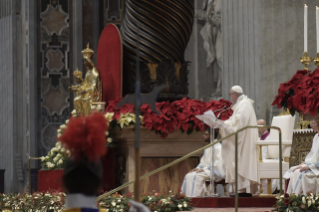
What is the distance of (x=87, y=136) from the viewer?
10.5 ft

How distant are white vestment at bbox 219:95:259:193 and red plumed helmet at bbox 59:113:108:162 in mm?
5333

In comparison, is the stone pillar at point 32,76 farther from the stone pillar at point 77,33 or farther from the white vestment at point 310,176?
the white vestment at point 310,176

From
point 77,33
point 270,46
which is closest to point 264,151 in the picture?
point 270,46

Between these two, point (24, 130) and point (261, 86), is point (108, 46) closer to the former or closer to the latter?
point (261, 86)

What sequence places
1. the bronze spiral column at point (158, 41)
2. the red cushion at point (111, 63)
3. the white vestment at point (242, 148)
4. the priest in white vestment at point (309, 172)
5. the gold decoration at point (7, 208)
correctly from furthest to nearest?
the red cushion at point (111, 63) → the bronze spiral column at point (158, 41) → the white vestment at point (242, 148) → the gold decoration at point (7, 208) → the priest in white vestment at point (309, 172)

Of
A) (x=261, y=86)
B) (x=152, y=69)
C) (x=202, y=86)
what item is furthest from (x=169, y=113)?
(x=202, y=86)

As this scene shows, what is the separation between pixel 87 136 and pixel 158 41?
6.34 m

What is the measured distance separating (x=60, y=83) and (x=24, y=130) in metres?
1.69

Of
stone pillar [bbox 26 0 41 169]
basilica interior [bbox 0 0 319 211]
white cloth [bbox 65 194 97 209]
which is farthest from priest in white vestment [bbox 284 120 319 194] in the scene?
stone pillar [bbox 26 0 41 169]

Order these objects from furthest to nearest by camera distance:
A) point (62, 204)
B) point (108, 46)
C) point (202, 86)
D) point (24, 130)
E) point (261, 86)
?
point (24, 130) → point (202, 86) → point (261, 86) → point (108, 46) → point (62, 204)

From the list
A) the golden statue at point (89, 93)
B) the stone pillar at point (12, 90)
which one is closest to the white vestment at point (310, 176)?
the golden statue at point (89, 93)

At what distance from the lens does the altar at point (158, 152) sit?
29.8 ft

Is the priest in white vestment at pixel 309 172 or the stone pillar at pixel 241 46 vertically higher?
the stone pillar at pixel 241 46

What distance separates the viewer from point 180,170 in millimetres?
9391
